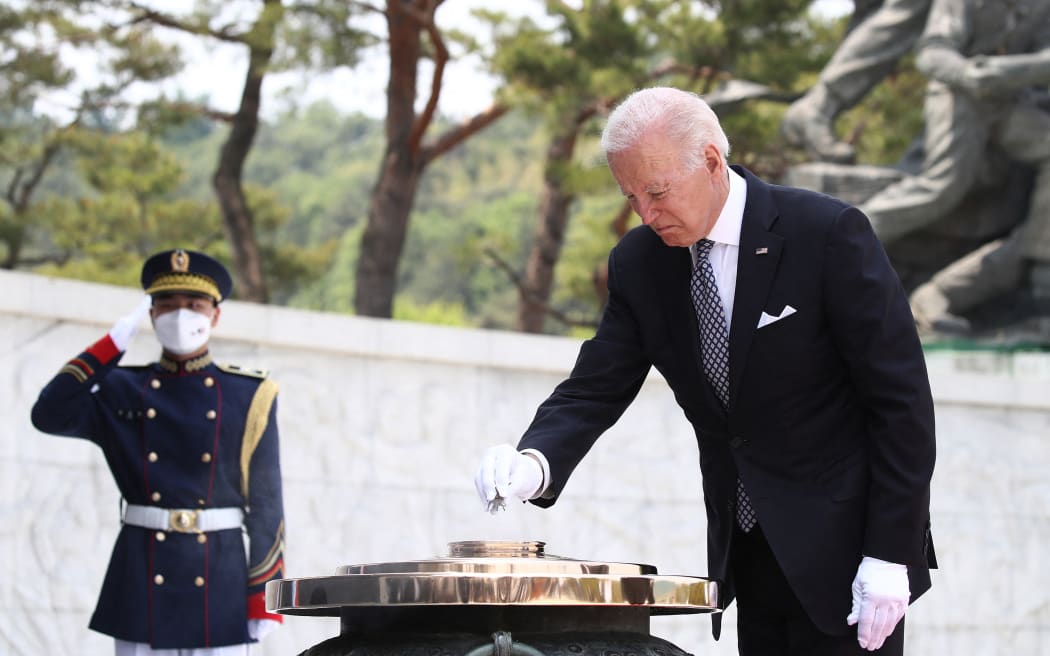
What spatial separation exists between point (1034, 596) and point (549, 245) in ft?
26.5

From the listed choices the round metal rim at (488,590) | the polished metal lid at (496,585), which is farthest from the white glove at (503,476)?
the round metal rim at (488,590)

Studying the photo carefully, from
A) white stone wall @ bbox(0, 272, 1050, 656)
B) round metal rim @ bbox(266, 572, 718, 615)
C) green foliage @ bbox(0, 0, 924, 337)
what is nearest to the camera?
round metal rim @ bbox(266, 572, 718, 615)

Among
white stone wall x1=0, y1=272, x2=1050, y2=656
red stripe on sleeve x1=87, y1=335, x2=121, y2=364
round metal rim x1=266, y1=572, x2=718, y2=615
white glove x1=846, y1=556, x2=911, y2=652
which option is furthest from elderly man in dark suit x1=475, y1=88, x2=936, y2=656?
white stone wall x1=0, y1=272, x2=1050, y2=656

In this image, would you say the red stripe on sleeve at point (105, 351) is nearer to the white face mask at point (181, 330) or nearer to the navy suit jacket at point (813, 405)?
the white face mask at point (181, 330)

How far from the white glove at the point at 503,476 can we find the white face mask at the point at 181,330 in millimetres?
1807

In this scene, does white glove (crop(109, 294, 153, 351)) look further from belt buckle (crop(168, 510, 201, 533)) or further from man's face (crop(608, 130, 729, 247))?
man's face (crop(608, 130, 729, 247))

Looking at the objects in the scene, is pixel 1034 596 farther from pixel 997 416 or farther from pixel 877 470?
pixel 877 470

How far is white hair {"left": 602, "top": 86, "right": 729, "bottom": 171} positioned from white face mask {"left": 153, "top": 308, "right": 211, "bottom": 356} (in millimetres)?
1932

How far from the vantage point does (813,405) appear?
2.38 m

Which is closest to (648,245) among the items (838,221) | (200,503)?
(838,221)

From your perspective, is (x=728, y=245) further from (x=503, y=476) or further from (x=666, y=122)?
(x=503, y=476)

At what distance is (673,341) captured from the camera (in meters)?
2.52

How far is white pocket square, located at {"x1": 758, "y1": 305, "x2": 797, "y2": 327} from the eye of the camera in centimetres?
237

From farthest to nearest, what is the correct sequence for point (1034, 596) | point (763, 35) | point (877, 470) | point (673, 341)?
point (763, 35)
point (1034, 596)
point (673, 341)
point (877, 470)
